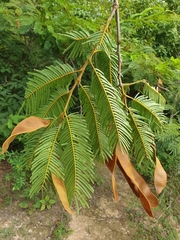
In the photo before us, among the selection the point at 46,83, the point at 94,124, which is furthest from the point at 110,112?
the point at 46,83

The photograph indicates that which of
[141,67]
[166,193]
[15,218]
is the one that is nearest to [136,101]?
[141,67]

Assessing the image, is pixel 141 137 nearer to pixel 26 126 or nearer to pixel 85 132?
pixel 85 132

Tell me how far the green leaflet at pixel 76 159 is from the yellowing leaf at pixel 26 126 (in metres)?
0.04

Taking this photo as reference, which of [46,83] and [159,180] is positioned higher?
[46,83]

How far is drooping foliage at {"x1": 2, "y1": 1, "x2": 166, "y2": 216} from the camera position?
0.42 m

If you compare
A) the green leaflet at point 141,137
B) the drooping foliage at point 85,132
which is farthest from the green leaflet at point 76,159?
the green leaflet at point 141,137

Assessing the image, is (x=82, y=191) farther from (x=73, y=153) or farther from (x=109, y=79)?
(x=109, y=79)

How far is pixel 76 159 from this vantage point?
424mm

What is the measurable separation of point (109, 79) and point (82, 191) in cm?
23

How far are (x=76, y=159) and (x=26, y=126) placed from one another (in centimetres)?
11

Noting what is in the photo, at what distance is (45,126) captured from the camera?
43 centimetres

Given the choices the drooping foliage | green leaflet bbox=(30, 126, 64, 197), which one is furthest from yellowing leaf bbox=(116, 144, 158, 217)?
green leaflet bbox=(30, 126, 64, 197)

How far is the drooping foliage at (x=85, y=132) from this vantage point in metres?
0.42

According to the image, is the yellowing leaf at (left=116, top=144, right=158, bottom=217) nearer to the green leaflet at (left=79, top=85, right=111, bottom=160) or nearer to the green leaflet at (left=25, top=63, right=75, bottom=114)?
the green leaflet at (left=79, top=85, right=111, bottom=160)
